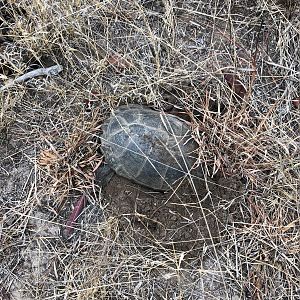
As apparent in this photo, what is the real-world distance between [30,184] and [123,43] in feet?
2.14

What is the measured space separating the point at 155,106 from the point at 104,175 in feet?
1.05

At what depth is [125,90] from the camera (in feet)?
7.11

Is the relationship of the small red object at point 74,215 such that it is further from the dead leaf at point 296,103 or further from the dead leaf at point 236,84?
the dead leaf at point 296,103

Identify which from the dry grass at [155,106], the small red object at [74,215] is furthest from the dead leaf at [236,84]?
the small red object at [74,215]

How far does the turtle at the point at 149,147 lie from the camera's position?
6.57ft

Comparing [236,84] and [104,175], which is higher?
[236,84]

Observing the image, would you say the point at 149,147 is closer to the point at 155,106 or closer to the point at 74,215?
the point at 155,106

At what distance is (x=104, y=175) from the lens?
6.98ft

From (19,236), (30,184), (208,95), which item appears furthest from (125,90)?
(19,236)

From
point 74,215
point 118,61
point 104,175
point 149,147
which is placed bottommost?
point 74,215

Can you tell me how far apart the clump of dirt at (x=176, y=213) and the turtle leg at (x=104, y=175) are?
0.03m

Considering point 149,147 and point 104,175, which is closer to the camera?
point 149,147

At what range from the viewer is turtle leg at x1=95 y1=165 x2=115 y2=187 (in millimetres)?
2125

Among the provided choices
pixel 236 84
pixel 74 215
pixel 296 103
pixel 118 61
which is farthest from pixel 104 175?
pixel 296 103
